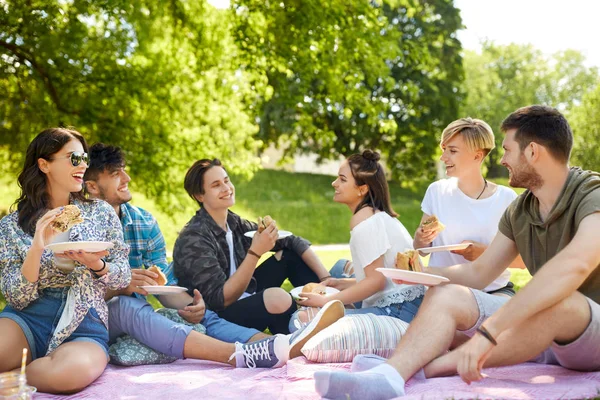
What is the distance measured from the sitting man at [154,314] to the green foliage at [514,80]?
3693 cm

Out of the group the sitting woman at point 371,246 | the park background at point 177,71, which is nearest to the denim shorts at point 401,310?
the sitting woman at point 371,246

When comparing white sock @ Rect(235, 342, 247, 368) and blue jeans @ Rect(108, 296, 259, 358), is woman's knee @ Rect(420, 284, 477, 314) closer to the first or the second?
white sock @ Rect(235, 342, 247, 368)

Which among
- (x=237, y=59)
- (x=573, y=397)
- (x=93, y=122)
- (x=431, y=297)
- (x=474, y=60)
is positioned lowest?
(x=573, y=397)

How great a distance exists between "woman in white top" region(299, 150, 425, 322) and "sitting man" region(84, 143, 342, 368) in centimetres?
52

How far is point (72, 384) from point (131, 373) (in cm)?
52

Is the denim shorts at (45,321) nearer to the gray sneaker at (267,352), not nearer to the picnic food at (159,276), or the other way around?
the picnic food at (159,276)

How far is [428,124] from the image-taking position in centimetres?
2917

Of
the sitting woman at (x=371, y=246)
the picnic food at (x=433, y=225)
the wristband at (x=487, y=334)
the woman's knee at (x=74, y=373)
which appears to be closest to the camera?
the wristband at (x=487, y=334)

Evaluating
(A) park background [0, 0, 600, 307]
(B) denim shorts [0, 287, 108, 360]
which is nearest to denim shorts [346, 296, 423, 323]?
(B) denim shorts [0, 287, 108, 360]

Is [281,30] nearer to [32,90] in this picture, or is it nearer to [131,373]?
[32,90]

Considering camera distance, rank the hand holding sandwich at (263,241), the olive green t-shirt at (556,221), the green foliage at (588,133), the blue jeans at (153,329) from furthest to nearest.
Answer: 1. the green foliage at (588,133)
2. the hand holding sandwich at (263,241)
3. the blue jeans at (153,329)
4. the olive green t-shirt at (556,221)

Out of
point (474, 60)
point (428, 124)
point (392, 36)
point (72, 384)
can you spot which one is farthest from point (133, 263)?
point (474, 60)

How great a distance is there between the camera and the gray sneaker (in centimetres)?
437

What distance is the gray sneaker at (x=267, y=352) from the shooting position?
14.3 ft
